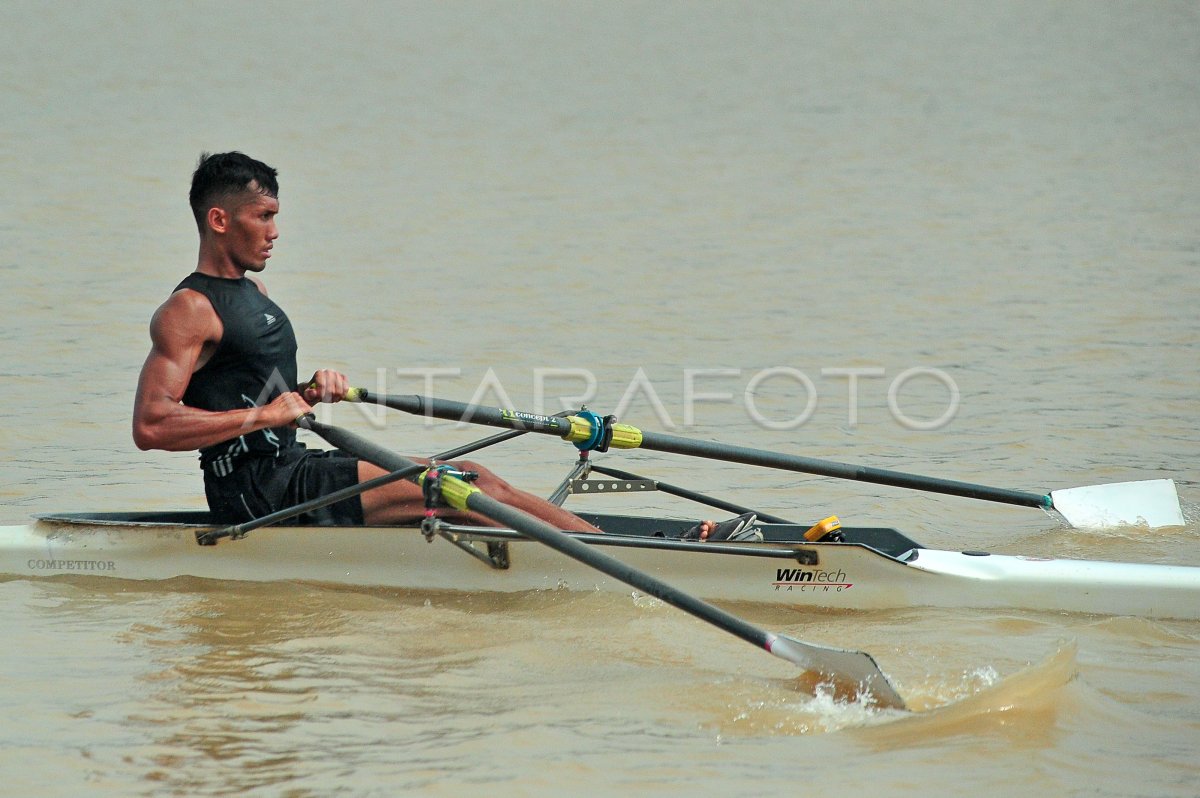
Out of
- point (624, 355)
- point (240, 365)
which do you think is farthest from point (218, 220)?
point (624, 355)

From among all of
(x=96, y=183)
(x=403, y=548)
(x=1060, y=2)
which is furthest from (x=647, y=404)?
(x=1060, y=2)

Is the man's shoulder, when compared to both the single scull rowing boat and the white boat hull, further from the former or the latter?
the white boat hull

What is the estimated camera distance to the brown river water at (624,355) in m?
4.46

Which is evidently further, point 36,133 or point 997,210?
Result: point 36,133

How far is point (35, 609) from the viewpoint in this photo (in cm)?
582

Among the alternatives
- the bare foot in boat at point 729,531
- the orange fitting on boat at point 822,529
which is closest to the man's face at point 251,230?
the bare foot in boat at point 729,531

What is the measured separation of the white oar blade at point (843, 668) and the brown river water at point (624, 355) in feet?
0.29

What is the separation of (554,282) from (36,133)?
1133 cm

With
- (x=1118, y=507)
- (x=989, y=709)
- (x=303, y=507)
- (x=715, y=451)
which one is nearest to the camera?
(x=989, y=709)

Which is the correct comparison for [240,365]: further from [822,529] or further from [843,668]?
[843,668]

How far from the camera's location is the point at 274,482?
5.76 m

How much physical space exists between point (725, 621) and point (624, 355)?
23.1 feet

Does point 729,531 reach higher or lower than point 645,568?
higher

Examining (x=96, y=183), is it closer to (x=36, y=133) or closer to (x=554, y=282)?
(x=36, y=133)
